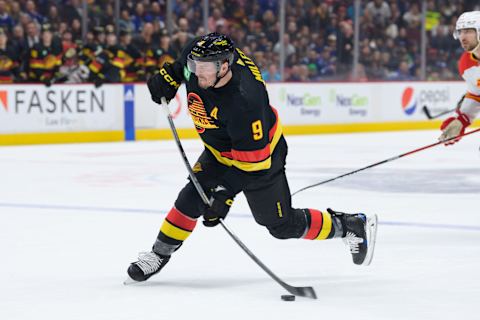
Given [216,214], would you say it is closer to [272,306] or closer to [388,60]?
[272,306]

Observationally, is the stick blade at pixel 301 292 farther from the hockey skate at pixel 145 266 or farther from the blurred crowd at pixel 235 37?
the blurred crowd at pixel 235 37

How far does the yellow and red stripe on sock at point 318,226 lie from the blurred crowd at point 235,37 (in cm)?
891

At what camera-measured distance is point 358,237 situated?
4750 millimetres

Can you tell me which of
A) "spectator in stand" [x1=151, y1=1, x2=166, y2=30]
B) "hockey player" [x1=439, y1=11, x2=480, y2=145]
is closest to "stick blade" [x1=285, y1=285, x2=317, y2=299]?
"hockey player" [x1=439, y1=11, x2=480, y2=145]

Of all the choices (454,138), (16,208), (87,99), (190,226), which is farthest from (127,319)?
(87,99)

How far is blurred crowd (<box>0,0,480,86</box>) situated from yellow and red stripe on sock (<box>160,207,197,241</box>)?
8.79 meters

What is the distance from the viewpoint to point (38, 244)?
561cm

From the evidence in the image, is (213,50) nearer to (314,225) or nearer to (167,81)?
(167,81)

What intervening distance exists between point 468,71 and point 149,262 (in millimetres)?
2651

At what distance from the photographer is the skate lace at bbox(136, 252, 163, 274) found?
452cm

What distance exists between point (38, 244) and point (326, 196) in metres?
2.90

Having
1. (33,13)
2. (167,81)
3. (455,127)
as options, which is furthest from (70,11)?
(167,81)

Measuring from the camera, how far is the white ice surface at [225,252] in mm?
4047

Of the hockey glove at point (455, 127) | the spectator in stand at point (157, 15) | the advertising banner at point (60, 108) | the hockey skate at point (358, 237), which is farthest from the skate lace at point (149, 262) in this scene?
the spectator in stand at point (157, 15)
